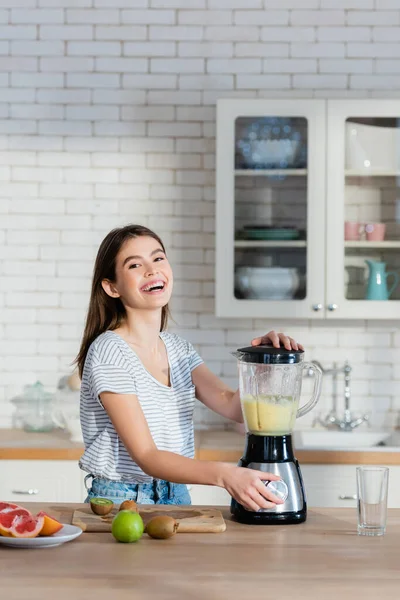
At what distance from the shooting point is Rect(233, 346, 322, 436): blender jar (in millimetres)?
2086

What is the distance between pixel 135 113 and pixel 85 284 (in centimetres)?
82

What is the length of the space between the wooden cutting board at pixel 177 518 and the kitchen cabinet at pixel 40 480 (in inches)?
58.0

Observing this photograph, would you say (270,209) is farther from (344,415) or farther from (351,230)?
(344,415)

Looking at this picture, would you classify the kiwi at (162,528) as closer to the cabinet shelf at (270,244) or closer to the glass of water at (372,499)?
the glass of water at (372,499)

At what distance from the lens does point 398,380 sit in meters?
4.18

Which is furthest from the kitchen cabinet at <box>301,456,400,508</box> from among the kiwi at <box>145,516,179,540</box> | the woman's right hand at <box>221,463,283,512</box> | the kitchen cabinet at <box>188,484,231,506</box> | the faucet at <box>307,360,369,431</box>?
the kiwi at <box>145,516,179,540</box>

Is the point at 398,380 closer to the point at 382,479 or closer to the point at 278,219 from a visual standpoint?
the point at 278,219

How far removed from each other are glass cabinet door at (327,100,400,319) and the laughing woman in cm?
140

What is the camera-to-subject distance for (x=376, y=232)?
384 centimetres

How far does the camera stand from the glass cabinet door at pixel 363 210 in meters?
3.80

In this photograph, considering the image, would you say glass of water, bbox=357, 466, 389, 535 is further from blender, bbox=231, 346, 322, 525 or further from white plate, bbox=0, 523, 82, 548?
white plate, bbox=0, 523, 82, 548

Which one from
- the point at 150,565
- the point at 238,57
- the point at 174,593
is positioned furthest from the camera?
the point at 238,57

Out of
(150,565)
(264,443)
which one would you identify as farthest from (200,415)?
(150,565)

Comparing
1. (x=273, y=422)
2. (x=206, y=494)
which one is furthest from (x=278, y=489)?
(x=206, y=494)
